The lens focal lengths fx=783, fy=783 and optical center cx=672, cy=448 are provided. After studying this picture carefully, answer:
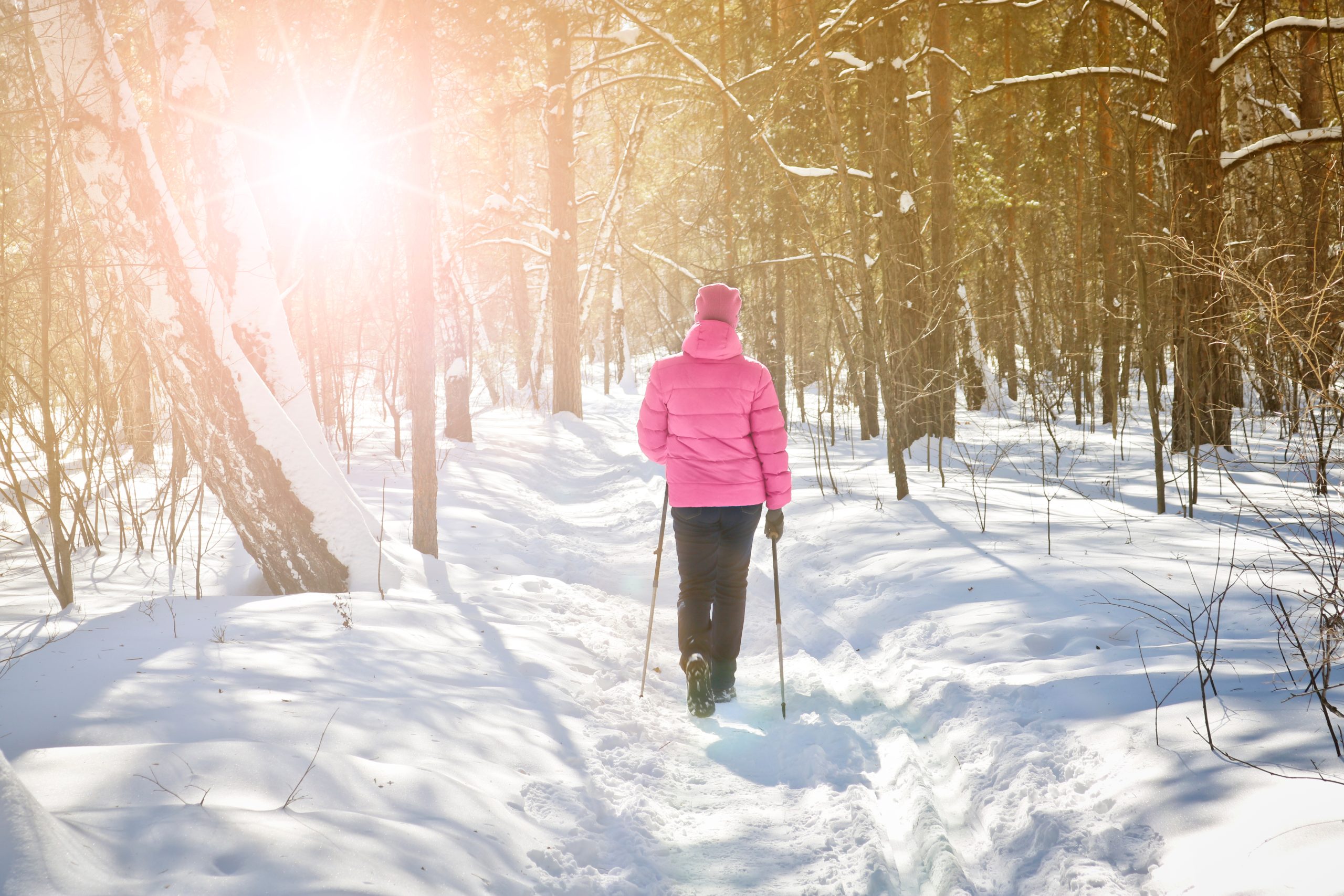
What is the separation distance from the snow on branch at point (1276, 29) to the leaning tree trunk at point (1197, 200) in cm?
10

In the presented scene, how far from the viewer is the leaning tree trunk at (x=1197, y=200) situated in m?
6.89

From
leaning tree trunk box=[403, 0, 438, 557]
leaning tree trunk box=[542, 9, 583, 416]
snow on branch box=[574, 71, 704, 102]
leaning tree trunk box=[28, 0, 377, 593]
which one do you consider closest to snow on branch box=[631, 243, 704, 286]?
leaning tree trunk box=[542, 9, 583, 416]

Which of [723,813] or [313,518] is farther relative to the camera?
[313,518]

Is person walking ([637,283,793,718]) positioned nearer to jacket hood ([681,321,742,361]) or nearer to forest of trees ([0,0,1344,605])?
jacket hood ([681,321,742,361])

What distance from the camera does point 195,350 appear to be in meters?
4.98

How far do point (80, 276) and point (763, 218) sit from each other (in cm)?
1137

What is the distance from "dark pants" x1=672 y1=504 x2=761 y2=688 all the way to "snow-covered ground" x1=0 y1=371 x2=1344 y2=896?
0.30 metres

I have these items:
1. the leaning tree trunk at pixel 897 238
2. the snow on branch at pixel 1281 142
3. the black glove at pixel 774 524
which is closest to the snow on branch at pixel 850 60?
the leaning tree trunk at pixel 897 238

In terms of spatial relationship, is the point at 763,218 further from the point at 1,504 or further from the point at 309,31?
the point at 1,504

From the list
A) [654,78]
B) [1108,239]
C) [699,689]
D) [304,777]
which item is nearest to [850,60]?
[654,78]

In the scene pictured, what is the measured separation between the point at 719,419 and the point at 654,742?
164 cm

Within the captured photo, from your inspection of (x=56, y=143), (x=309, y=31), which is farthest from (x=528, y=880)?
(x=309, y=31)

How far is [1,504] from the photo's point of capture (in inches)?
288

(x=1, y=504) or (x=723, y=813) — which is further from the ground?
(x=1, y=504)
